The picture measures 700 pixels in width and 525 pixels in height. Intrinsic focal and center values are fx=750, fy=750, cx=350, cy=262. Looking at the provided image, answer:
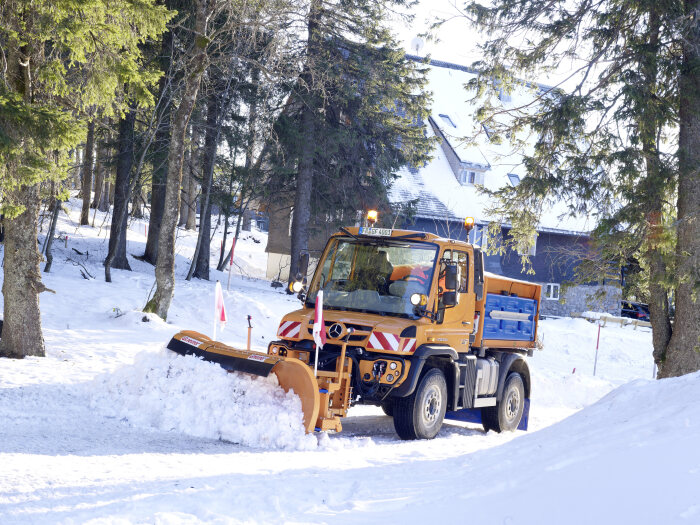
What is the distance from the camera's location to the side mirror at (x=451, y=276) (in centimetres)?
877

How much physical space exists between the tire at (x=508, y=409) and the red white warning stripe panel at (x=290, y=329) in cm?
364

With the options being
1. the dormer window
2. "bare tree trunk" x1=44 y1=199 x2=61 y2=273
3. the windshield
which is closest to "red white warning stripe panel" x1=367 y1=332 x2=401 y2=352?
the windshield

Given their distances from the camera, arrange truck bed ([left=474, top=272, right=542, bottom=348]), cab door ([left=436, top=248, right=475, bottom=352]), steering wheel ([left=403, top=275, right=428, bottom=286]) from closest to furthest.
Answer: steering wheel ([left=403, top=275, right=428, bottom=286]), cab door ([left=436, top=248, right=475, bottom=352]), truck bed ([left=474, top=272, right=542, bottom=348])

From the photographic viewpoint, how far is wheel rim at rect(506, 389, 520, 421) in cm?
1154

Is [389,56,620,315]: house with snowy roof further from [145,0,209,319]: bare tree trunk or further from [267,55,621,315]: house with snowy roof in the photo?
[145,0,209,319]: bare tree trunk

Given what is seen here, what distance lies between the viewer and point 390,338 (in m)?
8.68

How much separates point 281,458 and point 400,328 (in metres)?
2.26

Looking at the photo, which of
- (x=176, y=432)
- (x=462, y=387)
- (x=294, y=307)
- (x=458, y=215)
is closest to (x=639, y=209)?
(x=462, y=387)

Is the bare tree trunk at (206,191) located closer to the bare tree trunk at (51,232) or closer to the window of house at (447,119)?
→ the bare tree trunk at (51,232)

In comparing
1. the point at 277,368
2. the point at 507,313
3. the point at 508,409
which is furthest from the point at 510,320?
the point at 277,368

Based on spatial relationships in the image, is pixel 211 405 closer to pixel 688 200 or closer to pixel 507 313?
pixel 507 313

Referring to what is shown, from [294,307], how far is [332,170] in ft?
18.8

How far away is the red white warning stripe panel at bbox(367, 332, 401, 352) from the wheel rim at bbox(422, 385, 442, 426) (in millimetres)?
900

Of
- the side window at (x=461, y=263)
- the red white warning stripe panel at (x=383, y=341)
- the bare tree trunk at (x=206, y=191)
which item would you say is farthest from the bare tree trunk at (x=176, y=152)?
the bare tree trunk at (x=206, y=191)
